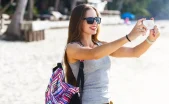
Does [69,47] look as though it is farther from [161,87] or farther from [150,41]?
[161,87]

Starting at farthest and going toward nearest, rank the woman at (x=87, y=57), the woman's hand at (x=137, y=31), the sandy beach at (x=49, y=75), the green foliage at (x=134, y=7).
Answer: the green foliage at (x=134, y=7)
the sandy beach at (x=49, y=75)
the woman at (x=87, y=57)
the woman's hand at (x=137, y=31)

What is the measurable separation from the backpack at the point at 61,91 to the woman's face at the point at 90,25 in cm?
20

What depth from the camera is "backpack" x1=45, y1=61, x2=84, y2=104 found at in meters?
2.45

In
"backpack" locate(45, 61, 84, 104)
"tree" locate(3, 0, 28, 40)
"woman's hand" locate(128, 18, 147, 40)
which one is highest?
"woman's hand" locate(128, 18, 147, 40)

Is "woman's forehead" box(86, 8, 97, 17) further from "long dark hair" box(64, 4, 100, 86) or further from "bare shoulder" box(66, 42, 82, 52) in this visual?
"bare shoulder" box(66, 42, 82, 52)

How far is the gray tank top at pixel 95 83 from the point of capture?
2.50m

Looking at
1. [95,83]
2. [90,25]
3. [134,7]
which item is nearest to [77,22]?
[90,25]

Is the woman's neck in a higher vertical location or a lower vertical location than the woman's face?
lower

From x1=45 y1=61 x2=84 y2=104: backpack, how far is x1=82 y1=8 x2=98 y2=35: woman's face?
7.8 inches

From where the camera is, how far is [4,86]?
7262 millimetres

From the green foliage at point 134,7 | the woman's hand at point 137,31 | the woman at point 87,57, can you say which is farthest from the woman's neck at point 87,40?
the green foliage at point 134,7

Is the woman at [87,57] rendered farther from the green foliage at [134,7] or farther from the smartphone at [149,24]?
the green foliage at [134,7]

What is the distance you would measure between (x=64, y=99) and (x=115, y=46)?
42 cm

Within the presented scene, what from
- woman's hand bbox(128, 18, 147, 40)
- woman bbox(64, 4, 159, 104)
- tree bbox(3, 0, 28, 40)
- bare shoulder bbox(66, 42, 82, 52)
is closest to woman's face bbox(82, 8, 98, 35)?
woman bbox(64, 4, 159, 104)
